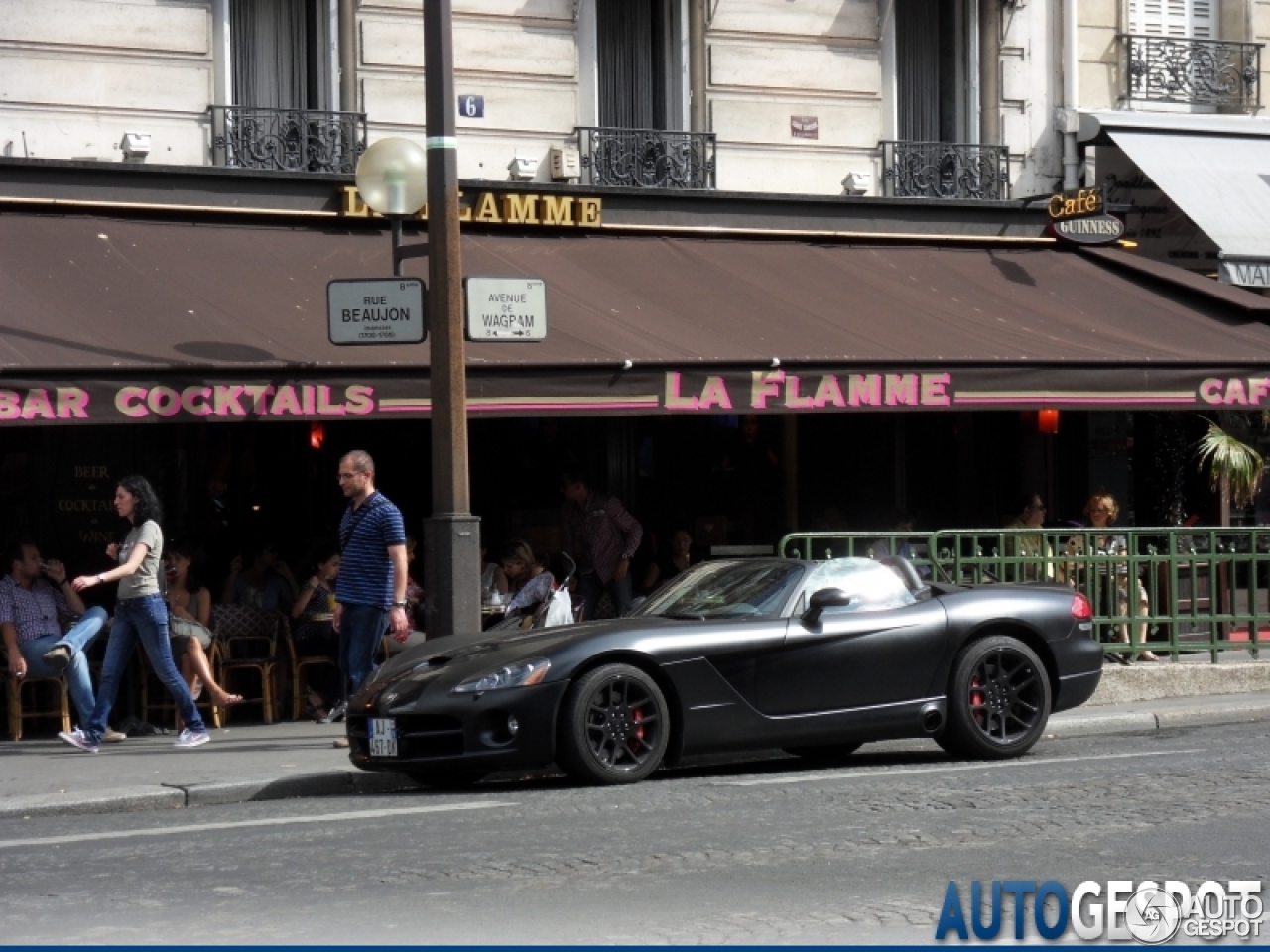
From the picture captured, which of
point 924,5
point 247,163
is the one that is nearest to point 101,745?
point 247,163

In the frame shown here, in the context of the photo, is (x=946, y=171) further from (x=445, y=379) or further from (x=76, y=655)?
(x=76, y=655)

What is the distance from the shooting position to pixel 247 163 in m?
15.5

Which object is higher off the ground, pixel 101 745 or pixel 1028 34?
pixel 1028 34

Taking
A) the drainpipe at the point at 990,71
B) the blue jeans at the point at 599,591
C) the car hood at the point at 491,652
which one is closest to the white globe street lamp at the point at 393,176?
the car hood at the point at 491,652

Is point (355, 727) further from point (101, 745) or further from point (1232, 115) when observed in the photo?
point (1232, 115)

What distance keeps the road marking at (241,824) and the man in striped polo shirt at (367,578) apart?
2508mm

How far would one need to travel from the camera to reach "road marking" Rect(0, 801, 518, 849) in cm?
894

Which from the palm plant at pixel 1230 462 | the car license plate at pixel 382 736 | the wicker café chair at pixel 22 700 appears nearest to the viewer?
the car license plate at pixel 382 736

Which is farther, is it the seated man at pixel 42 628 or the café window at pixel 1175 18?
the café window at pixel 1175 18

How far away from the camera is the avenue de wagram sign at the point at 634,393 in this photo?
1268cm

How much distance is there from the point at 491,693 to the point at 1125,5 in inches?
470

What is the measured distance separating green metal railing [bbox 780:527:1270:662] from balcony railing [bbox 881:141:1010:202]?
188 inches

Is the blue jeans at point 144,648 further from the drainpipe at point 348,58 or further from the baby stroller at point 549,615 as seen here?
the drainpipe at point 348,58

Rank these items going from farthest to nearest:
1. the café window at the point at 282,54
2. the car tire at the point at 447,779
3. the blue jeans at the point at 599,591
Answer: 1. the café window at the point at 282,54
2. the blue jeans at the point at 599,591
3. the car tire at the point at 447,779
